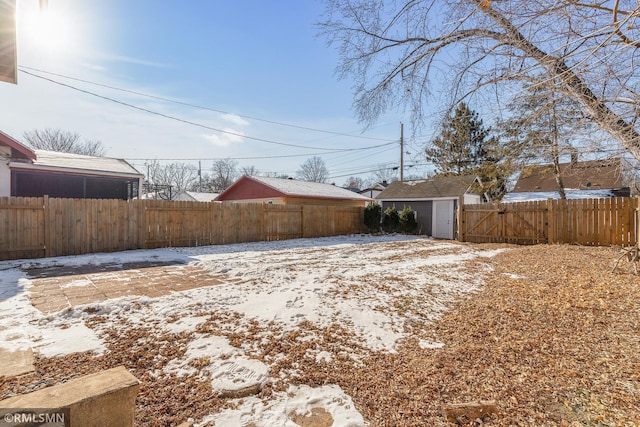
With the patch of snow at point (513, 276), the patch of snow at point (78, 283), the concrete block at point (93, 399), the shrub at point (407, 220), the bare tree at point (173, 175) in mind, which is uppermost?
the bare tree at point (173, 175)

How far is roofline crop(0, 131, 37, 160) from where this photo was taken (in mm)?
8906

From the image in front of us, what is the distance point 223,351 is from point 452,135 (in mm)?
5253

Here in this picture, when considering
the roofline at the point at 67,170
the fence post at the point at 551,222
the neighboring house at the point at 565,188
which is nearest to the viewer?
the roofline at the point at 67,170

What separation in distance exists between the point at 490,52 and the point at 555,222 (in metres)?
8.76

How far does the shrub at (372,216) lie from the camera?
17.1 m

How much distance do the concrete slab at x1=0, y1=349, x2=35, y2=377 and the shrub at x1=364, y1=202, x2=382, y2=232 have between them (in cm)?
1542

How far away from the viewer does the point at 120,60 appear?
9.43 metres

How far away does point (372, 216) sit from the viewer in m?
17.1

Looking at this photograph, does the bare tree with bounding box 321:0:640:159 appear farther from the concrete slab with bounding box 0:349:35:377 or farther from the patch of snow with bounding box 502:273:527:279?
the concrete slab with bounding box 0:349:35:377

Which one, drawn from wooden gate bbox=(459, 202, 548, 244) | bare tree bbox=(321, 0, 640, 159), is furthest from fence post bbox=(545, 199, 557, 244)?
bare tree bbox=(321, 0, 640, 159)

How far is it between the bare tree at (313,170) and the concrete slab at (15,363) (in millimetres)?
46799

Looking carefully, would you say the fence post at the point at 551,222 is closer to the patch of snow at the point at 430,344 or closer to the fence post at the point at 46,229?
the patch of snow at the point at 430,344

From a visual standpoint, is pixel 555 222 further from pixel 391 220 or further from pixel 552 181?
pixel 552 181

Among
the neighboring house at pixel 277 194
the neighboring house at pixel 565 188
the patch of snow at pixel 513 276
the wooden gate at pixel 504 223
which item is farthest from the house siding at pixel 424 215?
the patch of snow at pixel 513 276
